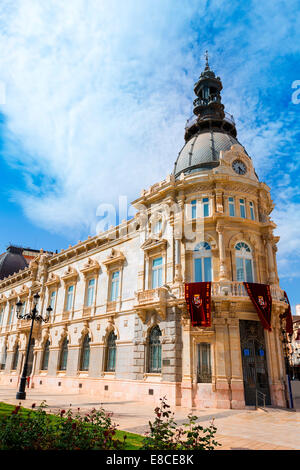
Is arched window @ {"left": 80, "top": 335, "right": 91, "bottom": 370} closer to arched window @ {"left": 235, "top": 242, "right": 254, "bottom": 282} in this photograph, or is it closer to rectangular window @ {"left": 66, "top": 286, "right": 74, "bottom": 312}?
rectangular window @ {"left": 66, "top": 286, "right": 74, "bottom": 312}

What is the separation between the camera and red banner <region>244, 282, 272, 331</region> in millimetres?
20297

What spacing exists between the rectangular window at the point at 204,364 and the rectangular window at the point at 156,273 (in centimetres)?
533

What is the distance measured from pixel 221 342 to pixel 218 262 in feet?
16.5

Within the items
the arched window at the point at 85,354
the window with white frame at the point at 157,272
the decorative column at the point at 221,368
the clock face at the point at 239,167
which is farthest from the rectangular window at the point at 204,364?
the clock face at the point at 239,167

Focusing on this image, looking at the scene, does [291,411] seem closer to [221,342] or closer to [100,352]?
[221,342]

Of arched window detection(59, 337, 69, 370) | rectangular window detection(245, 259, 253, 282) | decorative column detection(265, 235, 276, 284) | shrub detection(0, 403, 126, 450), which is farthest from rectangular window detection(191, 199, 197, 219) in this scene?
shrub detection(0, 403, 126, 450)

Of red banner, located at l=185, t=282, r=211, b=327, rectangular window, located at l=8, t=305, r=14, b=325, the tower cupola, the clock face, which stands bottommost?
red banner, located at l=185, t=282, r=211, b=327

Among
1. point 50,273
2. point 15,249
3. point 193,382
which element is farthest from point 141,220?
point 15,249

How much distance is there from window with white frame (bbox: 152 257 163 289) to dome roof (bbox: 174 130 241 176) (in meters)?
7.35

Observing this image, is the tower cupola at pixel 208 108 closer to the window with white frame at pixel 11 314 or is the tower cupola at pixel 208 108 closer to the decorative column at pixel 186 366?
the decorative column at pixel 186 366

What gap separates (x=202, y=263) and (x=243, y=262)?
9.10 ft

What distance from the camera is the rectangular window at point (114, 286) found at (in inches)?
1079

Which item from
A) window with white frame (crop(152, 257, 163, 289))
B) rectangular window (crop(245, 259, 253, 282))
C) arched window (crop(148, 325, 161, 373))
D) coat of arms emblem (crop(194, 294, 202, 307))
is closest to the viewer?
coat of arms emblem (crop(194, 294, 202, 307))

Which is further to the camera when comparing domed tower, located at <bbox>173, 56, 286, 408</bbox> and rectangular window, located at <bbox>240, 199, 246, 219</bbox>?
rectangular window, located at <bbox>240, 199, 246, 219</bbox>
